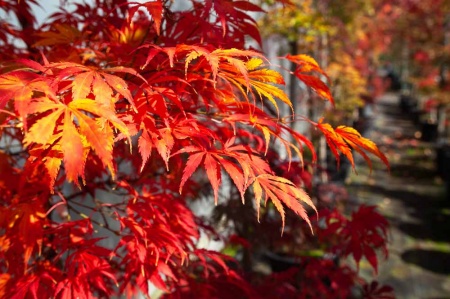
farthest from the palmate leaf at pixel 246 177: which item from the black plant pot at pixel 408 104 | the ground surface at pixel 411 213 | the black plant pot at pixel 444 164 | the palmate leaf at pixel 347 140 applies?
the black plant pot at pixel 408 104

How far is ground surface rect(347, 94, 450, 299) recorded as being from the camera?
4.31 meters

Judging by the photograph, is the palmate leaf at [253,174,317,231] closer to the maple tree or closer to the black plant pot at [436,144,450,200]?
the maple tree

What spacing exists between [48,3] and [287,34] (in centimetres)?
312

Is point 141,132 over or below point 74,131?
below

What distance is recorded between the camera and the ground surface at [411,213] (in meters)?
4.31

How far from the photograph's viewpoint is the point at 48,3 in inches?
103

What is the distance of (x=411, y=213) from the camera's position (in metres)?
6.11

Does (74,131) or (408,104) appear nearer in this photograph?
(74,131)

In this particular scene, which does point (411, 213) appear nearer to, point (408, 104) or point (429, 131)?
point (429, 131)

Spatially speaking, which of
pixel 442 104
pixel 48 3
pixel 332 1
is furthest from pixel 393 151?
pixel 48 3

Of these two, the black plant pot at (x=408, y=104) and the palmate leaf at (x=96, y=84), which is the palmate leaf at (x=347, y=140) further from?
the black plant pot at (x=408, y=104)

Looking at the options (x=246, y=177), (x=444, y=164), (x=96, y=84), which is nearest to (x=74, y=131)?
(x=96, y=84)

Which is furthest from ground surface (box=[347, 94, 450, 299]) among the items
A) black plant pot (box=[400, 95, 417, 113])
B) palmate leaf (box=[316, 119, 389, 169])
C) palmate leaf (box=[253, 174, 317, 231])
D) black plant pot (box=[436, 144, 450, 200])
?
black plant pot (box=[400, 95, 417, 113])

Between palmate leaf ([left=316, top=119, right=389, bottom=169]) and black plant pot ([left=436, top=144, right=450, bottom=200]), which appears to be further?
black plant pot ([left=436, top=144, right=450, bottom=200])
